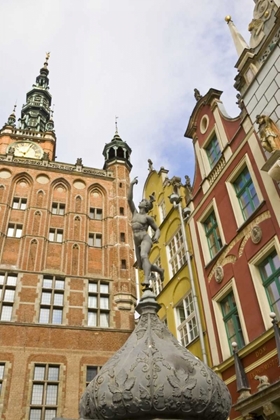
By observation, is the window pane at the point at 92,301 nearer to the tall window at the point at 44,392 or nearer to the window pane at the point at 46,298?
the window pane at the point at 46,298

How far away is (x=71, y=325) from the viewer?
18641 millimetres

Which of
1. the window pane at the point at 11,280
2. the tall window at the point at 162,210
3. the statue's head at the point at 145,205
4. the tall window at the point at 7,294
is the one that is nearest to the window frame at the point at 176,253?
the tall window at the point at 162,210

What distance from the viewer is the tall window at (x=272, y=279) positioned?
30.1 ft

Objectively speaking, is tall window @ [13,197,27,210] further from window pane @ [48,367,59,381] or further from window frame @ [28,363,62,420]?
window pane @ [48,367,59,381]

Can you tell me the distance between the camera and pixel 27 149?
29.9 m

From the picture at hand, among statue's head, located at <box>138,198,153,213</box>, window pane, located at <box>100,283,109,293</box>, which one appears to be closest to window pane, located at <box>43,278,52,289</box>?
window pane, located at <box>100,283,109,293</box>

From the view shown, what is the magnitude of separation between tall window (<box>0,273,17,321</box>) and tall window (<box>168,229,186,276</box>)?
870 cm

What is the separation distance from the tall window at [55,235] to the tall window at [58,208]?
130 cm

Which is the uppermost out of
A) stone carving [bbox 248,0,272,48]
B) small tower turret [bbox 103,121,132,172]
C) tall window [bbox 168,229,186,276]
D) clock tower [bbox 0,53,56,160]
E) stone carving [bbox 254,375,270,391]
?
clock tower [bbox 0,53,56,160]

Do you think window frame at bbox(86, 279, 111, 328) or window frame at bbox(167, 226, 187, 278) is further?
window frame at bbox(86, 279, 111, 328)

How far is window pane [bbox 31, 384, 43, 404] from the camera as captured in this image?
16.1 meters

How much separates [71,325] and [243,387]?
1139cm

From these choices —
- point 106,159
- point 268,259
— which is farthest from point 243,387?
point 106,159

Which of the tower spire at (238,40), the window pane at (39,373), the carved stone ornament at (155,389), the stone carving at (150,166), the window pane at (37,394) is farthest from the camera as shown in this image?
the stone carving at (150,166)
